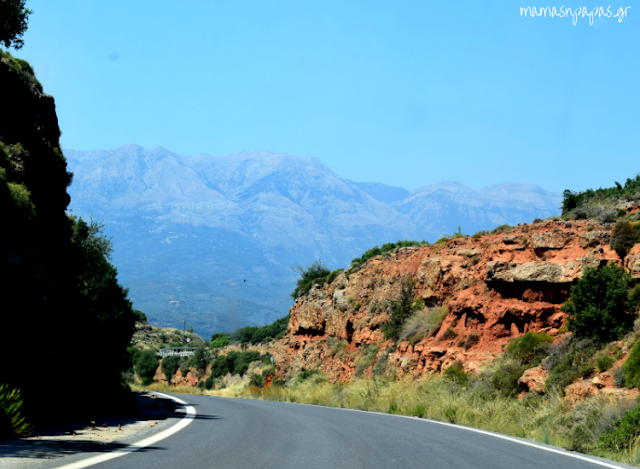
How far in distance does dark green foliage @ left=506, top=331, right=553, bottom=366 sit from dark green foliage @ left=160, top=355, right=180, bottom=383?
194 feet

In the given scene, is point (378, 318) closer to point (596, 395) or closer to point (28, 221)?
point (596, 395)

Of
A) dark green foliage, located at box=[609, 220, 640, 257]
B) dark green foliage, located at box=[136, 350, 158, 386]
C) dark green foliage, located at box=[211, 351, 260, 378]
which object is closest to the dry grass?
dark green foliage, located at box=[609, 220, 640, 257]

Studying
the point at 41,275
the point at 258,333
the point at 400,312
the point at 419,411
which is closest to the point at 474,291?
the point at 400,312

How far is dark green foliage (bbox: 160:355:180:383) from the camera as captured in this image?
70.9 meters

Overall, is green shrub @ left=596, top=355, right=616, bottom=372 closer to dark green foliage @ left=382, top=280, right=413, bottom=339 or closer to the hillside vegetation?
the hillside vegetation

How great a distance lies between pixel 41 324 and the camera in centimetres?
1262

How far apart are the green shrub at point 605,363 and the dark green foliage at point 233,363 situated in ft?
158

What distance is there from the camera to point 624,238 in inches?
682

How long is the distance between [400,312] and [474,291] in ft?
18.8

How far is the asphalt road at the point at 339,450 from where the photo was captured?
7.42 metres

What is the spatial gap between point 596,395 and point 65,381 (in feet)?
36.3

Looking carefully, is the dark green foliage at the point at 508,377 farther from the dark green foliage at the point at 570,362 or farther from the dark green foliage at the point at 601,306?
the dark green foliage at the point at 601,306

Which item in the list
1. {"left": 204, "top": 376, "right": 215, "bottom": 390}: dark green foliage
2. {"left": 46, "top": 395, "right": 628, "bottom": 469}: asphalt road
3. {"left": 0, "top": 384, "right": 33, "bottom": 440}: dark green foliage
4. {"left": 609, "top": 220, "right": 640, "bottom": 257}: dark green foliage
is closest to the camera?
{"left": 46, "top": 395, "right": 628, "bottom": 469}: asphalt road

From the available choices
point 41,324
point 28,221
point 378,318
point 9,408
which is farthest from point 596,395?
point 378,318
